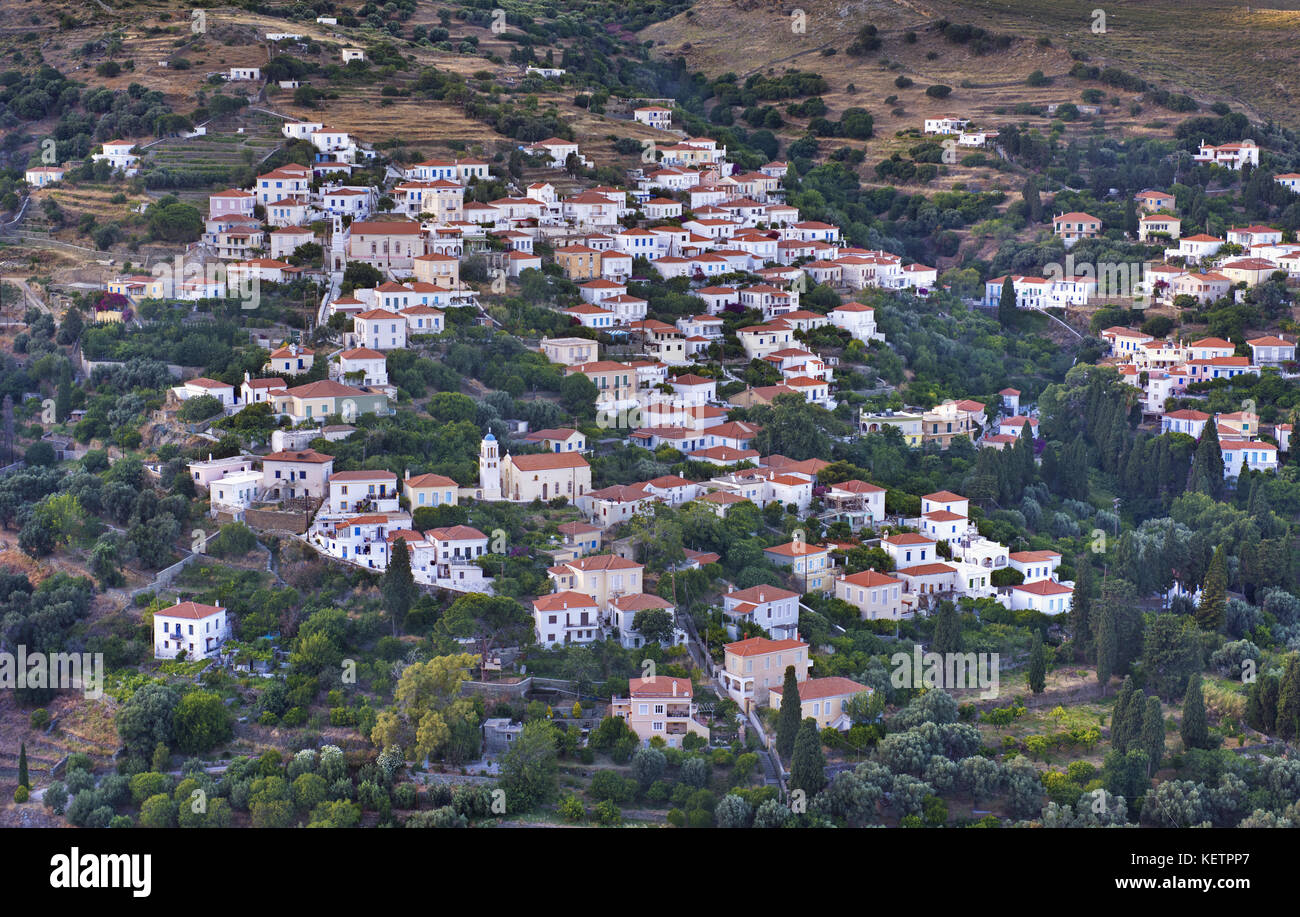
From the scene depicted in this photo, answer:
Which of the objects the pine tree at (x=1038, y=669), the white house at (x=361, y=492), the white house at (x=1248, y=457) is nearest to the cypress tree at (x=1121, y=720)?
the pine tree at (x=1038, y=669)

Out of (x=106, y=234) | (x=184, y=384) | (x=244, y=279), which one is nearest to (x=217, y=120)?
(x=106, y=234)

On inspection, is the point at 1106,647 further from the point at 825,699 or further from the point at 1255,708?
the point at 825,699

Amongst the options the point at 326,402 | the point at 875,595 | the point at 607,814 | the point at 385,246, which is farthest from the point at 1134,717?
the point at 385,246

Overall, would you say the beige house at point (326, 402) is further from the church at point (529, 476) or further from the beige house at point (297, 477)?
the church at point (529, 476)

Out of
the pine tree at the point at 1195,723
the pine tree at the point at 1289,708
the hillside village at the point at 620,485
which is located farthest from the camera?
the pine tree at the point at 1289,708

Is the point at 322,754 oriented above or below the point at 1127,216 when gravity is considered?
below
